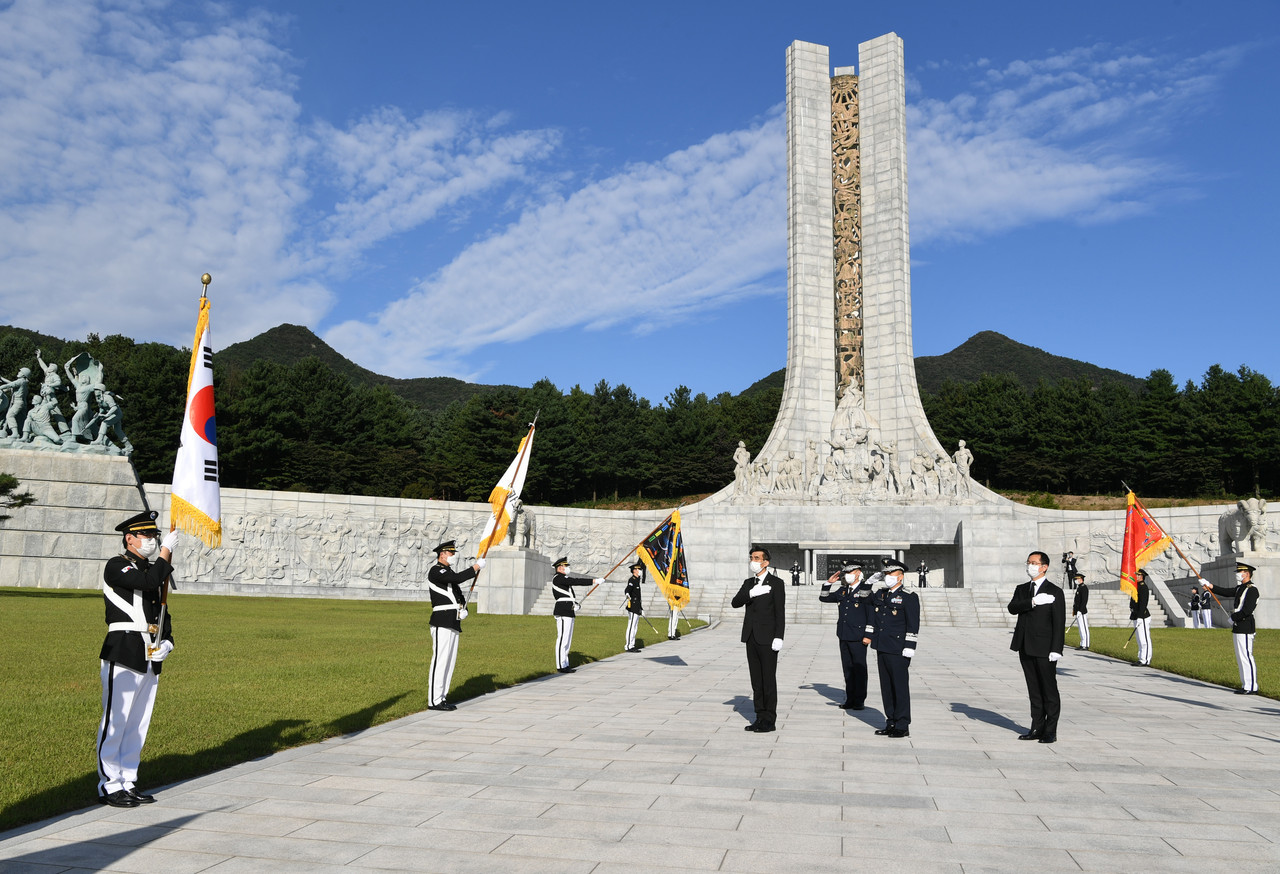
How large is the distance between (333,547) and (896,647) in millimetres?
26279

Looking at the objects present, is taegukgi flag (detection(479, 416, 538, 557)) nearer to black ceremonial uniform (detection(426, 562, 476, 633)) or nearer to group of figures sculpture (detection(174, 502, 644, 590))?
black ceremonial uniform (detection(426, 562, 476, 633))

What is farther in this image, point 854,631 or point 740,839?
point 854,631

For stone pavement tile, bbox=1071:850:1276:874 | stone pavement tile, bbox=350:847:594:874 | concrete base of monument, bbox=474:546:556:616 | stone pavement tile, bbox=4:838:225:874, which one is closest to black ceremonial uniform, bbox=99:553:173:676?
stone pavement tile, bbox=4:838:225:874

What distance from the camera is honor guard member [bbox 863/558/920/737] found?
291 inches

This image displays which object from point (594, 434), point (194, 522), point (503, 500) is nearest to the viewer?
point (194, 522)

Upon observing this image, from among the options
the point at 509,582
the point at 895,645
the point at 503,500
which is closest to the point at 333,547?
the point at 509,582

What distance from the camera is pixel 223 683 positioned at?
882 cm

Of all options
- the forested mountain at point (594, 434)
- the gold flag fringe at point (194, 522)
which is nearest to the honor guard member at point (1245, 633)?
the gold flag fringe at point (194, 522)

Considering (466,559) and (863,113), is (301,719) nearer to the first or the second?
(466,559)

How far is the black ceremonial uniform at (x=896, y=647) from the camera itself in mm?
7389

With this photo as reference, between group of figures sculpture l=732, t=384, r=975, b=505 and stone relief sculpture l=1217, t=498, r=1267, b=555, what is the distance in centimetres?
971

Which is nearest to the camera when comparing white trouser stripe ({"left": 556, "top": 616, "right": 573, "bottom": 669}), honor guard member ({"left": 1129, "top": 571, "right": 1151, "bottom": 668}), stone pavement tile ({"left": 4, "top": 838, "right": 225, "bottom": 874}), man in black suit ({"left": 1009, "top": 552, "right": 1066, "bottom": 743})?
stone pavement tile ({"left": 4, "top": 838, "right": 225, "bottom": 874})

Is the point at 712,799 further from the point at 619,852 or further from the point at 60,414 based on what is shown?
the point at 60,414

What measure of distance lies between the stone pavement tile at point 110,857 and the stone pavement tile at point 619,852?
1.30 m
